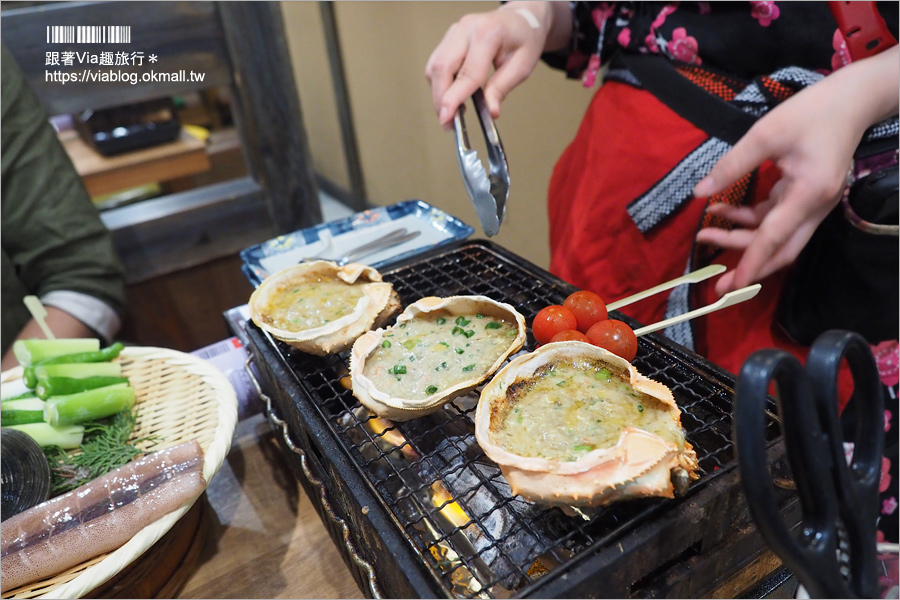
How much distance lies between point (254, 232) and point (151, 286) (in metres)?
0.75

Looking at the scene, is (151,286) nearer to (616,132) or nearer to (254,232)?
(254,232)

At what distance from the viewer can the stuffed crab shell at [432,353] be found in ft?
4.15

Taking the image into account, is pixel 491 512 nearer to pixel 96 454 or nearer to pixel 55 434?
pixel 96 454

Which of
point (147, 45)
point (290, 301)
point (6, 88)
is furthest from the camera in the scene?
point (147, 45)

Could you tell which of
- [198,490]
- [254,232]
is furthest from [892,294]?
[254,232]

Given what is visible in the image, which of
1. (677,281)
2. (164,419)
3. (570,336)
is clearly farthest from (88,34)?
(677,281)

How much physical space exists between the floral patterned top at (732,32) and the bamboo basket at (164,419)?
5.64 ft

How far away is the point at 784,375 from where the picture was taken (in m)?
0.65

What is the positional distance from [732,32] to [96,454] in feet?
7.26

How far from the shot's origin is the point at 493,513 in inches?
48.7

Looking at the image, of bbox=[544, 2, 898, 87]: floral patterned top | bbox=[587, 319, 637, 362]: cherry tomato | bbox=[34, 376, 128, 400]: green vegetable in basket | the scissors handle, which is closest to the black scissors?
the scissors handle

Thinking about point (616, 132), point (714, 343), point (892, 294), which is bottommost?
point (714, 343)

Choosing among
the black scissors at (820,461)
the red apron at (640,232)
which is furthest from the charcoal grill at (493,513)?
the red apron at (640,232)

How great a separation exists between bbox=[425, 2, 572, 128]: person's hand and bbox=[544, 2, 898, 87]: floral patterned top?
25 centimetres
